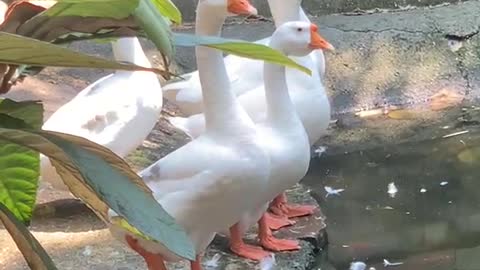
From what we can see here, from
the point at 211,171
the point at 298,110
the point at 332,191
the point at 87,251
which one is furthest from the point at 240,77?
the point at 211,171

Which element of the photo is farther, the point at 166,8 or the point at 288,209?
the point at 288,209

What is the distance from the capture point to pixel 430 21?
483 cm

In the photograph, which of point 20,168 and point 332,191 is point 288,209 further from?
point 20,168

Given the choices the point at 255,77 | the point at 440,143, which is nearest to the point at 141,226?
the point at 255,77

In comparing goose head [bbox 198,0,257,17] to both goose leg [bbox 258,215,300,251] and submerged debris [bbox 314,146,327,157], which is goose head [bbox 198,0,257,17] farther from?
submerged debris [bbox 314,146,327,157]

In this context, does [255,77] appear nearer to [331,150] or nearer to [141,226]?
[331,150]

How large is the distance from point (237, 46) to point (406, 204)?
8.48ft

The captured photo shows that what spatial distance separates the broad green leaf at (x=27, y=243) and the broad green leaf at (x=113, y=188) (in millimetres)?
56

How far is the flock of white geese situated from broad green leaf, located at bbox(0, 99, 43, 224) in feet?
3.41

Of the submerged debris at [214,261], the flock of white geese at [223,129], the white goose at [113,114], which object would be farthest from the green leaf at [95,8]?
the white goose at [113,114]

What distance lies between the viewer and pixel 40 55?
2.10ft

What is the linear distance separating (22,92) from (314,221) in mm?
1476

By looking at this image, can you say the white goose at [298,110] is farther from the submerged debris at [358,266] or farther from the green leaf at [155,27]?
the green leaf at [155,27]

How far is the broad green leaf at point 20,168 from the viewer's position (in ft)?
2.52
